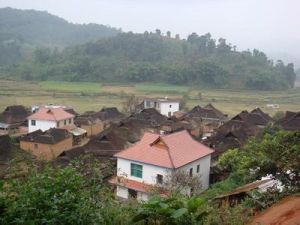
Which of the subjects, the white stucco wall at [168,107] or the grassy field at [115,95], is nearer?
the white stucco wall at [168,107]

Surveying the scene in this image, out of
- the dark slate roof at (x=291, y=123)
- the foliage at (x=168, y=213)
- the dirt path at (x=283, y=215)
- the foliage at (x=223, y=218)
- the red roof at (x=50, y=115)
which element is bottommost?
the red roof at (x=50, y=115)

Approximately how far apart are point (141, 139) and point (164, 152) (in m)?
2.46

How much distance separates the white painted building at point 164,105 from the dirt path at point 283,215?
43931mm

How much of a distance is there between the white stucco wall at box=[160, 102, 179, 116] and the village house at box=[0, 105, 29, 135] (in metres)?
18.9

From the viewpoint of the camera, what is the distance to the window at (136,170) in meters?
21.1

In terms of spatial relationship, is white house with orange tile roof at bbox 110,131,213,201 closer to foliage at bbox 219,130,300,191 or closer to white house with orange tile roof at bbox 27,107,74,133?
foliage at bbox 219,130,300,191

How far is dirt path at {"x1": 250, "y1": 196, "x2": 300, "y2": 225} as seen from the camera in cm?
937

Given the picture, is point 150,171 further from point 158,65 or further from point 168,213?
point 158,65

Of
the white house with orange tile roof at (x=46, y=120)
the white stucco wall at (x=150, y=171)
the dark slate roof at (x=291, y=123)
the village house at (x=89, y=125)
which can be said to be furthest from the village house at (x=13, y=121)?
the dark slate roof at (x=291, y=123)

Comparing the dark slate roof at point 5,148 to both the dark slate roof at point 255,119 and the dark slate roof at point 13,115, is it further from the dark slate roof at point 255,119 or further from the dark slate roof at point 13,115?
the dark slate roof at point 255,119

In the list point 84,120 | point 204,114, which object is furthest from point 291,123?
point 84,120

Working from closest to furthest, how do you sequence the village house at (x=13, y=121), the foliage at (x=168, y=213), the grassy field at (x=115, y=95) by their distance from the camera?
the foliage at (x=168, y=213) < the village house at (x=13, y=121) < the grassy field at (x=115, y=95)

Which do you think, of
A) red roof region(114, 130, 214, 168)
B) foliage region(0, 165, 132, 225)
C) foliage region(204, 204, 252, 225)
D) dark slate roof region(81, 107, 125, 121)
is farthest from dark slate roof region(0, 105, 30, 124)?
foliage region(204, 204, 252, 225)

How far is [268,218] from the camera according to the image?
10031mm
